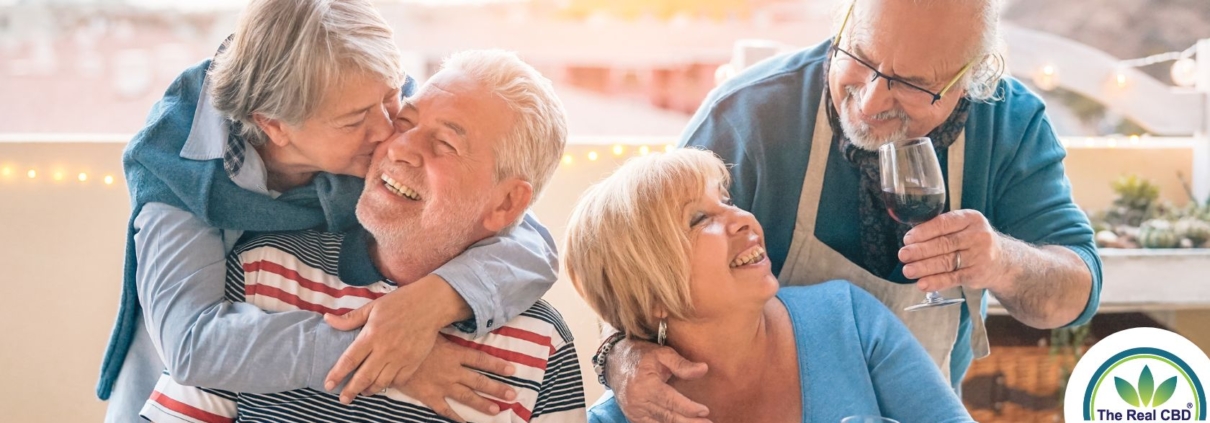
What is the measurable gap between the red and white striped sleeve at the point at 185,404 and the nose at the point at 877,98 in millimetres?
1221

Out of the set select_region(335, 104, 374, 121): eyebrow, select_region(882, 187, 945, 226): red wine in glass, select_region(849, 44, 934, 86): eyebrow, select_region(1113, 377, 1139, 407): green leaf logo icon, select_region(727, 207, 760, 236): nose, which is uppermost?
select_region(849, 44, 934, 86): eyebrow

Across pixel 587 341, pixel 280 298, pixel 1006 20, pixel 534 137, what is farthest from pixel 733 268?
pixel 1006 20

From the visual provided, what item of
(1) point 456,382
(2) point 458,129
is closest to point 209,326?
(1) point 456,382

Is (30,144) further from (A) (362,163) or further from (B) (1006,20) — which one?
(B) (1006,20)

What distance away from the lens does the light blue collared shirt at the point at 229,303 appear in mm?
1658

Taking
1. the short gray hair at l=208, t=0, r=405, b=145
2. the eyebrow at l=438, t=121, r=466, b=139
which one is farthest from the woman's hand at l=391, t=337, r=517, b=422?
the short gray hair at l=208, t=0, r=405, b=145

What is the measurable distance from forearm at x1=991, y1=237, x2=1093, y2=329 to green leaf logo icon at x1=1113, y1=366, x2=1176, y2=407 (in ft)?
0.91

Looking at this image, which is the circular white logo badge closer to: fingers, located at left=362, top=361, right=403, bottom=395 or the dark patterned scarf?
the dark patterned scarf

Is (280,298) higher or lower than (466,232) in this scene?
lower

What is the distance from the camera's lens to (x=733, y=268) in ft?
5.92

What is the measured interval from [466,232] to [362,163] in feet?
0.70

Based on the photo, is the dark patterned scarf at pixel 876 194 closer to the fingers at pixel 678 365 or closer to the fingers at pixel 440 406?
the fingers at pixel 678 365

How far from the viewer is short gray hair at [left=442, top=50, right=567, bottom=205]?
1.79 meters

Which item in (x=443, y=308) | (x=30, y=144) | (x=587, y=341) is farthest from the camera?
(x=587, y=341)
